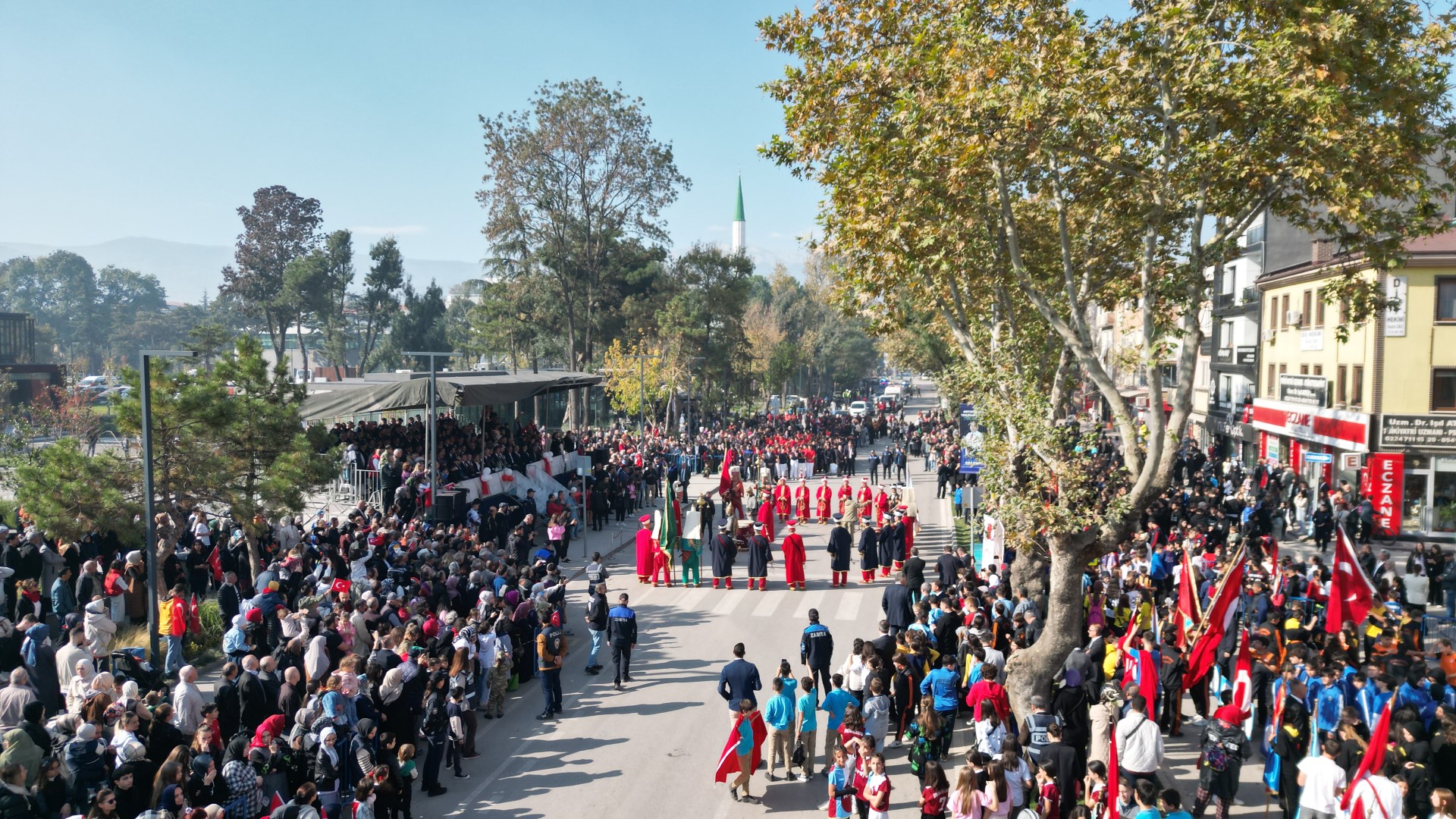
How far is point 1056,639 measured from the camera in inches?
474

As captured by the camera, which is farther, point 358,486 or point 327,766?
point 358,486

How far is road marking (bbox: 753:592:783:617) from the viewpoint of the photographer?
59.5 ft

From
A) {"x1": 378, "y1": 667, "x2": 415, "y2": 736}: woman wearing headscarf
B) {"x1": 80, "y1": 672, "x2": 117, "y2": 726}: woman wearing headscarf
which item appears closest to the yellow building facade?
{"x1": 378, "y1": 667, "x2": 415, "y2": 736}: woman wearing headscarf

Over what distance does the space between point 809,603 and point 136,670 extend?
1156 cm

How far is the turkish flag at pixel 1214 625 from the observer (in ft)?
36.8

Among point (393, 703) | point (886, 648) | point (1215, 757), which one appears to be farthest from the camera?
point (886, 648)

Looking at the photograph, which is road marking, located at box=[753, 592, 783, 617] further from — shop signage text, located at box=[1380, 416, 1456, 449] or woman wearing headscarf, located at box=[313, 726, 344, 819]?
shop signage text, located at box=[1380, 416, 1456, 449]

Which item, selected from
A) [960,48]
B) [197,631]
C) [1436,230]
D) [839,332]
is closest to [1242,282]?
[1436,230]

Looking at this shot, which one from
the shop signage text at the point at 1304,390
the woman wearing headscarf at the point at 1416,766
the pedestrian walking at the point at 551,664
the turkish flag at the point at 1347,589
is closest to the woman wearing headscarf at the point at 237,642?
the pedestrian walking at the point at 551,664

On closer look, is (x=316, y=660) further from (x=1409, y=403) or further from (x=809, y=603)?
(x=1409, y=403)

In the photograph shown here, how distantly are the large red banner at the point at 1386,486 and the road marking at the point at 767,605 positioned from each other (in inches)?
657

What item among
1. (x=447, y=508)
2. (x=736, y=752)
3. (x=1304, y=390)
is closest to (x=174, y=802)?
(x=736, y=752)

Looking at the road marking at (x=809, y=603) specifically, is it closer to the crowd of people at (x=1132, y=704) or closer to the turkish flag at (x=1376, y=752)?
the crowd of people at (x=1132, y=704)

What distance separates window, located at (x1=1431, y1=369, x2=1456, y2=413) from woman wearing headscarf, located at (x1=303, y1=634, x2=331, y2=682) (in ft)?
87.4
